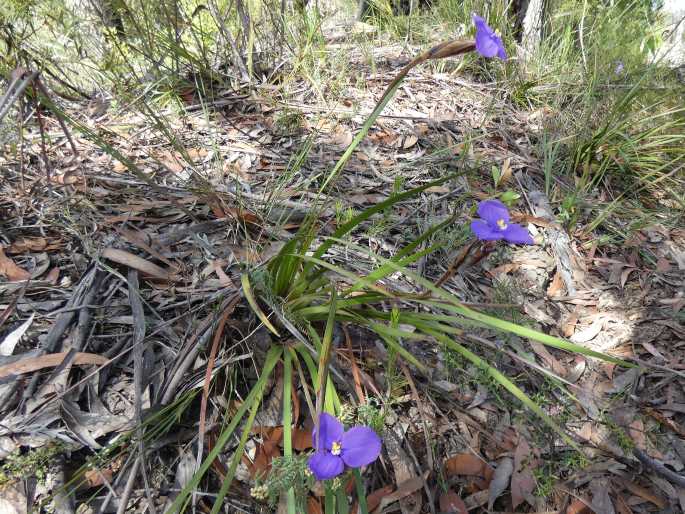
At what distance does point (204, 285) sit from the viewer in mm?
1552

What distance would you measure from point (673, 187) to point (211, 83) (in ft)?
9.11

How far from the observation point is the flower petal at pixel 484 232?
1.11 m

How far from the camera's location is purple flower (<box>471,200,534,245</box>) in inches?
44.1

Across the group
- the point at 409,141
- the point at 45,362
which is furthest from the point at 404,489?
the point at 409,141

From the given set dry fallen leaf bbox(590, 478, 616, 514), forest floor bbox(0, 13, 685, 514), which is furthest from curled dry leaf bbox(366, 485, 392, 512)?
dry fallen leaf bbox(590, 478, 616, 514)

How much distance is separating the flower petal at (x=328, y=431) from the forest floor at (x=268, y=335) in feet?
0.75

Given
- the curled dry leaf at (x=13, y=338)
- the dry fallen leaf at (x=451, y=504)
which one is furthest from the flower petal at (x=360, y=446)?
the curled dry leaf at (x=13, y=338)

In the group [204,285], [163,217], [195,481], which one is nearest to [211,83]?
[163,217]

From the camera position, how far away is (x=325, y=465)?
91cm

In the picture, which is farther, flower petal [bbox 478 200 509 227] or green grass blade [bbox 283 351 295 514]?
flower petal [bbox 478 200 509 227]

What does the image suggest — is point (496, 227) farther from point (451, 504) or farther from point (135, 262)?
point (135, 262)

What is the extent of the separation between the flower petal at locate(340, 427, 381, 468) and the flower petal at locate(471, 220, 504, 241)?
0.55 metres

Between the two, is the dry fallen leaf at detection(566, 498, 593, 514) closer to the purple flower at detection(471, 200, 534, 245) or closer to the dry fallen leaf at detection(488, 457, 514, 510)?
the dry fallen leaf at detection(488, 457, 514, 510)

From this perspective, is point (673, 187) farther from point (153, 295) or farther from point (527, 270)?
point (153, 295)
